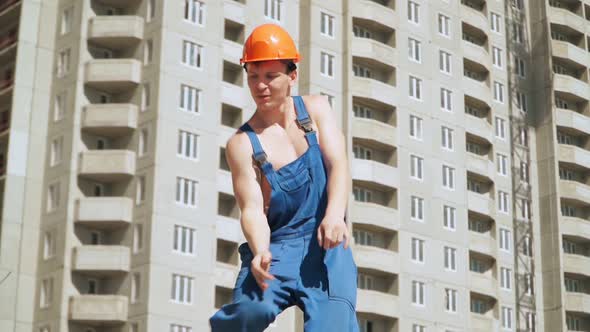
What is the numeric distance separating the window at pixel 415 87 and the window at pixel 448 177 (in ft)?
18.0

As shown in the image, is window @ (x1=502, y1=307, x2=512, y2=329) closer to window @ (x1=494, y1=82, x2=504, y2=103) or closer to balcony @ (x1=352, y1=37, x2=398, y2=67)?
window @ (x1=494, y1=82, x2=504, y2=103)

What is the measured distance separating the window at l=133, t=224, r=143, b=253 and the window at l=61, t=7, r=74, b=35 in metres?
14.3

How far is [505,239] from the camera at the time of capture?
9362 centimetres

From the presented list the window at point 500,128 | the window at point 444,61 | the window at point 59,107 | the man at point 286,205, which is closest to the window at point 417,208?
the window at point 444,61

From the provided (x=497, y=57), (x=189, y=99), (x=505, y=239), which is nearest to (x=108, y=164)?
(x=189, y=99)

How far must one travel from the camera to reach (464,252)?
281 ft

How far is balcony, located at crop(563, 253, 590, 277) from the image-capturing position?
95.8 metres

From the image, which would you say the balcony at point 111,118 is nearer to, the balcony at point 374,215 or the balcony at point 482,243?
the balcony at point 374,215

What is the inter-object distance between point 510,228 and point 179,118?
33.0 metres

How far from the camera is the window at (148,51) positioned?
74.4 m

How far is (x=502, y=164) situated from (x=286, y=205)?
85022 millimetres

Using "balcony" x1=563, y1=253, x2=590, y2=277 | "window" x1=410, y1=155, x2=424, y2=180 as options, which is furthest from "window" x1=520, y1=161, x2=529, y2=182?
"window" x1=410, y1=155, x2=424, y2=180

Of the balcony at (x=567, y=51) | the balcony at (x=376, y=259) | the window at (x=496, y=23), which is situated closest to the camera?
the balcony at (x=376, y=259)

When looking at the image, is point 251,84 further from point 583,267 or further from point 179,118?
point 583,267
